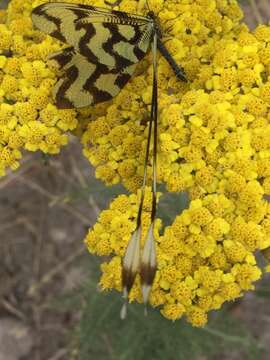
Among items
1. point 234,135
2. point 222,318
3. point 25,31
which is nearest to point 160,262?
point 234,135

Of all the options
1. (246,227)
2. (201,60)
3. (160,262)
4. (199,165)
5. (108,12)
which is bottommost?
(160,262)

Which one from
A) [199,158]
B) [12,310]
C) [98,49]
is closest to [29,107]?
[98,49]

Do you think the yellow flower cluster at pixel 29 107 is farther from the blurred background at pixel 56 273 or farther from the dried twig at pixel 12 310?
the dried twig at pixel 12 310

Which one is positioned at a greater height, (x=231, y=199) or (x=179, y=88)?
(x=179, y=88)

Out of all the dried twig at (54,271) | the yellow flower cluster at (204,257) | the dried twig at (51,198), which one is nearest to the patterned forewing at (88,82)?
the yellow flower cluster at (204,257)

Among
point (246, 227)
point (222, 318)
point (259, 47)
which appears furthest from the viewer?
point (222, 318)

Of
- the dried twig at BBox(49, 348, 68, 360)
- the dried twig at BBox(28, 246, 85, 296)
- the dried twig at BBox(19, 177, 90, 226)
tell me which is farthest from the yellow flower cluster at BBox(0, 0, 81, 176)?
the dried twig at BBox(49, 348, 68, 360)

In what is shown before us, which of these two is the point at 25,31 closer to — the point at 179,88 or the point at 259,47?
the point at 179,88

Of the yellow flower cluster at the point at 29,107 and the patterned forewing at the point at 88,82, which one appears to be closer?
the patterned forewing at the point at 88,82

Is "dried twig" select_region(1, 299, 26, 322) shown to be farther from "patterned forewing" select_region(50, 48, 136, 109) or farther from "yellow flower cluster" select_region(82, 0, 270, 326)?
"patterned forewing" select_region(50, 48, 136, 109)
